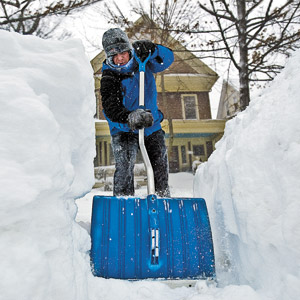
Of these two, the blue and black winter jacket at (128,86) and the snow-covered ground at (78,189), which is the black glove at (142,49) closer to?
the blue and black winter jacket at (128,86)

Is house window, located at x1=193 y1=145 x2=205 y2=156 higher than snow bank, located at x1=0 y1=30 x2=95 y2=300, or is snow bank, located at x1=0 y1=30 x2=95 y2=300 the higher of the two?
house window, located at x1=193 y1=145 x2=205 y2=156

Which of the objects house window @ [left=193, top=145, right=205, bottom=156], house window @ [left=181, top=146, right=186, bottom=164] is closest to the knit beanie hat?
house window @ [left=181, top=146, right=186, bottom=164]

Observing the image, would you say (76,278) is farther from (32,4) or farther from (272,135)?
(32,4)

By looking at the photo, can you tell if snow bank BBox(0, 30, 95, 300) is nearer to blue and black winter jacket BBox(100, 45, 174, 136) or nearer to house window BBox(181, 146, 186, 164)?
blue and black winter jacket BBox(100, 45, 174, 136)

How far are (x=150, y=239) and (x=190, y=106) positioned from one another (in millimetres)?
12014

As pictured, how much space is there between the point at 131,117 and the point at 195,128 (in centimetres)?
1056

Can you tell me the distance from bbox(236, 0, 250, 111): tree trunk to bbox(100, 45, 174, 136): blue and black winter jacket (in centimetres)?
463

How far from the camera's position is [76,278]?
114 cm

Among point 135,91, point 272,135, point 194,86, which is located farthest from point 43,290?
point 194,86

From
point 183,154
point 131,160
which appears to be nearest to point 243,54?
point 131,160

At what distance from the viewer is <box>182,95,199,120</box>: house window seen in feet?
42.7

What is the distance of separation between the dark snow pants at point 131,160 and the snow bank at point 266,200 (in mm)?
600

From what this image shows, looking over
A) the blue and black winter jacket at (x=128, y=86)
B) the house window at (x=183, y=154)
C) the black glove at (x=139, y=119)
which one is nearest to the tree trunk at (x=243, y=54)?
the blue and black winter jacket at (x=128, y=86)

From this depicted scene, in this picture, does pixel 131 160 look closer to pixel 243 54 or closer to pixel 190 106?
pixel 243 54
